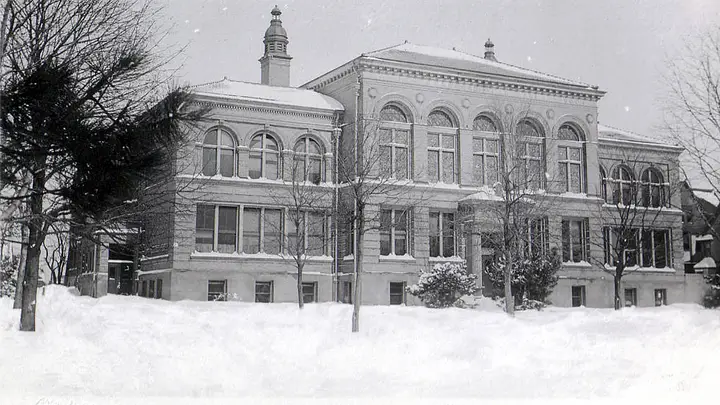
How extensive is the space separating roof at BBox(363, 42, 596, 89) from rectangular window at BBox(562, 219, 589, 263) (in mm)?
8036

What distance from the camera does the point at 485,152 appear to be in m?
41.6

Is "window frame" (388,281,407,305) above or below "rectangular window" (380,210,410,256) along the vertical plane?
below

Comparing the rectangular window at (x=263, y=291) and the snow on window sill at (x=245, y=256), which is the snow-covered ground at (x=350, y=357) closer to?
the snow on window sill at (x=245, y=256)

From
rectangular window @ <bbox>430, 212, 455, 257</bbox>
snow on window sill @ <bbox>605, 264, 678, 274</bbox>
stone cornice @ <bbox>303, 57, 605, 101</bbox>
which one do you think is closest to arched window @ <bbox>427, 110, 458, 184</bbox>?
rectangular window @ <bbox>430, 212, 455, 257</bbox>

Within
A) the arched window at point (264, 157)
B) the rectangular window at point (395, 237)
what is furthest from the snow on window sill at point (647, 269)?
the arched window at point (264, 157)

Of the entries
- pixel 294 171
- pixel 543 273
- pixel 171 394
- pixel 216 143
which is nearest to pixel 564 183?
pixel 543 273

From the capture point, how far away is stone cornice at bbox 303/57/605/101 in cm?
3853

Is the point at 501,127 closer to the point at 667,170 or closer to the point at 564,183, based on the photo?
the point at 564,183

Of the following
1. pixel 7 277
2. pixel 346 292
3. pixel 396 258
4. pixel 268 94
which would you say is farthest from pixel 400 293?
pixel 7 277

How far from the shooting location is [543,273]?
32.5m

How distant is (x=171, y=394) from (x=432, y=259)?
90.6ft

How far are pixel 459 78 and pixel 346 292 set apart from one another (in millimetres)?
13013

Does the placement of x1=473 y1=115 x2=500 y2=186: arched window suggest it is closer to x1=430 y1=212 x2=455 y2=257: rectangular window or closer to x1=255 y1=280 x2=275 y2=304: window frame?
x1=430 y1=212 x2=455 y2=257: rectangular window

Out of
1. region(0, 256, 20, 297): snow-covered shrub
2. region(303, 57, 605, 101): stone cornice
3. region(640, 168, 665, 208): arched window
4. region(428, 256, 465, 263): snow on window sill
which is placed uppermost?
region(303, 57, 605, 101): stone cornice
